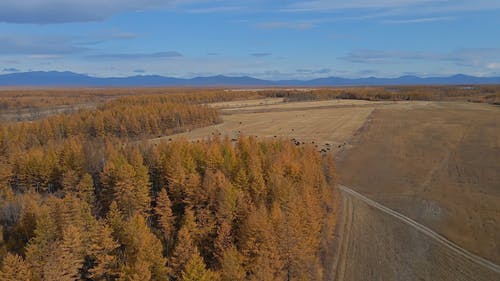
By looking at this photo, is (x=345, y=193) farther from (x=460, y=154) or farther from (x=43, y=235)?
(x=43, y=235)

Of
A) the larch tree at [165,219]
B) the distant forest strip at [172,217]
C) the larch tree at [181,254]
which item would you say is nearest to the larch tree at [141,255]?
the distant forest strip at [172,217]

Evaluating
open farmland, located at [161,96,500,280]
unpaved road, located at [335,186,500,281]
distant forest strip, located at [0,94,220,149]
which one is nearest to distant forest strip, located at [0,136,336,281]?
unpaved road, located at [335,186,500,281]

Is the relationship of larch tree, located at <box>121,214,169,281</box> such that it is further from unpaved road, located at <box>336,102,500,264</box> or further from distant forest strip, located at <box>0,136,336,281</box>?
unpaved road, located at <box>336,102,500,264</box>

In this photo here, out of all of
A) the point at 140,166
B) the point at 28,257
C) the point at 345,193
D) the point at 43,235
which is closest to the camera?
the point at 28,257

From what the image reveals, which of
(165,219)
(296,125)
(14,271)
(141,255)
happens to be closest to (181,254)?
(141,255)

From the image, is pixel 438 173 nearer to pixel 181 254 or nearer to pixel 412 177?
pixel 412 177

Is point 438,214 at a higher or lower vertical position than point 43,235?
lower

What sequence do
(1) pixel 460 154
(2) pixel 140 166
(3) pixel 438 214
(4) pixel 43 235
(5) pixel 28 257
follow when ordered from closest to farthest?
(5) pixel 28 257 → (4) pixel 43 235 → (2) pixel 140 166 → (3) pixel 438 214 → (1) pixel 460 154

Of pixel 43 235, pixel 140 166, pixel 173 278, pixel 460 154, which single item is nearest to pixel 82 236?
pixel 43 235
